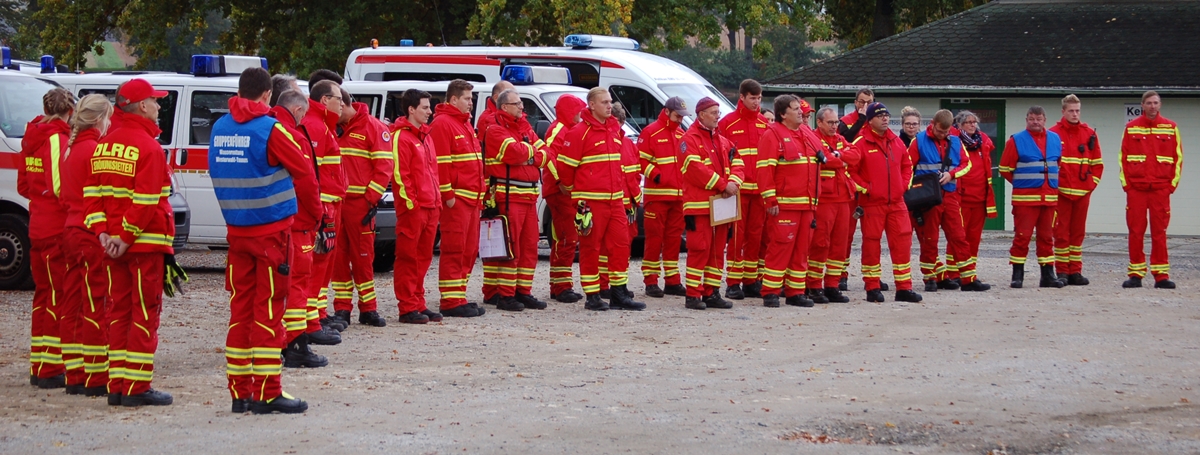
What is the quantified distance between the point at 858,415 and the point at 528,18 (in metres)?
18.7

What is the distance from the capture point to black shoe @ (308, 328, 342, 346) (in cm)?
966

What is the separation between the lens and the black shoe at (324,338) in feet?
31.7

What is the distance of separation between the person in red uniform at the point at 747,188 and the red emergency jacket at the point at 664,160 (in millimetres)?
747

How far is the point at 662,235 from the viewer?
12.4m

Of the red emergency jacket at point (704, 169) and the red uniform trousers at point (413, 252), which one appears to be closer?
the red uniform trousers at point (413, 252)

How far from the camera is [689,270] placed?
11992 millimetres

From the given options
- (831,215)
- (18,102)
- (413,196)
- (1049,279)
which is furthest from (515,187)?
(1049,279)

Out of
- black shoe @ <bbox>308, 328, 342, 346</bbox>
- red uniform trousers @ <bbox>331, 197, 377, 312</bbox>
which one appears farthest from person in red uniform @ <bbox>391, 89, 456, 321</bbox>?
black shoe @ <bbox>308, 328, 342, 346</bbox>

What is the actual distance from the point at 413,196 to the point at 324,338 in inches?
57.5

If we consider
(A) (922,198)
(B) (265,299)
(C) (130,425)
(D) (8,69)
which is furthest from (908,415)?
(D) (8,69)

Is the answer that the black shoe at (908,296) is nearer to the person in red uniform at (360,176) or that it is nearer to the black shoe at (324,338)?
the person in red uniform at (360,176)

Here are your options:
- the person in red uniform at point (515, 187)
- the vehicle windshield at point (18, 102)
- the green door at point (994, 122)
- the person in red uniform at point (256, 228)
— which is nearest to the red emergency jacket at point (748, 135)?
the person in red uniform at point (515, 187)

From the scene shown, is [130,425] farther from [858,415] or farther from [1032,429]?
[1032,429]

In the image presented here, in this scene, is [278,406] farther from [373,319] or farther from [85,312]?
[373,319]
